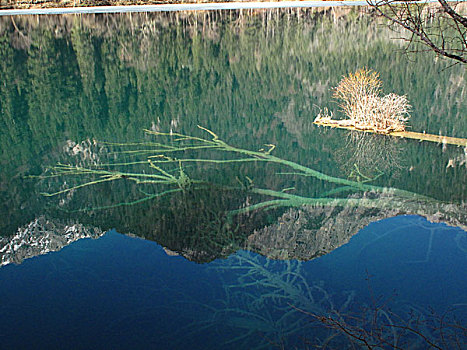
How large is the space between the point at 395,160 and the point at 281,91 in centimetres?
464

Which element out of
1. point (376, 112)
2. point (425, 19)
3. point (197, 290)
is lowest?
point (197, 290)

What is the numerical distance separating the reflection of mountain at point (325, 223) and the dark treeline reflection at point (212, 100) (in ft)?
0.77

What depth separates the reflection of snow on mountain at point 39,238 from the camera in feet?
13.8

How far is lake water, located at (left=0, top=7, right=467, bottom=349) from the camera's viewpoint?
125 inches

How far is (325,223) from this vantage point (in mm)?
4449

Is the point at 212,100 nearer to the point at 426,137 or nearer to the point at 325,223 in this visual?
the point at 426,137

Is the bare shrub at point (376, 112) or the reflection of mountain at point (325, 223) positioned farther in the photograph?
the bare shrub at point (376, 112)

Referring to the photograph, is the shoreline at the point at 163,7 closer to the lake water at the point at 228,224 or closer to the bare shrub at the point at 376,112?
the lake water at the point at 228,224

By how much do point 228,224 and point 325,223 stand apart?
823 millimetres

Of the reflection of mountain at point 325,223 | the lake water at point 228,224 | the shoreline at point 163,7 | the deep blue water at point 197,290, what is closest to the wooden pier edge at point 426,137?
the lake water at point 228,224

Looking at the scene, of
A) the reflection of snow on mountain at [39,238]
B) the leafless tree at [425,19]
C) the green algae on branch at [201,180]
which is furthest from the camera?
the green algae on branch at [201,180]

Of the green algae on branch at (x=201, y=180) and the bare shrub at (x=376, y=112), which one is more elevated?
the bare shrub at (x=376, y=112)

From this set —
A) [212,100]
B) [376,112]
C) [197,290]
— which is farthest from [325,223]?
[212,100]

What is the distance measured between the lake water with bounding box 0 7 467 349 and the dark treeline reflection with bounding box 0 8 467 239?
44 millimetres
